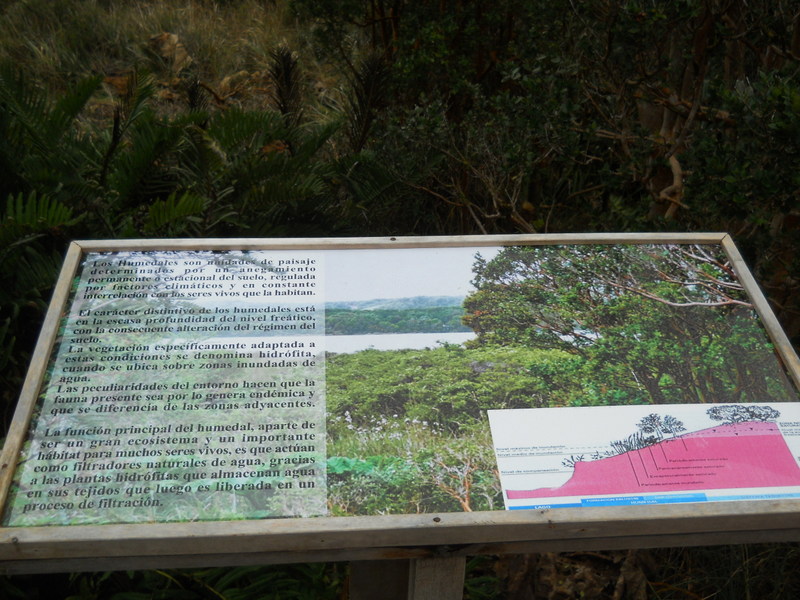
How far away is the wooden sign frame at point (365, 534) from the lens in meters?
1.63

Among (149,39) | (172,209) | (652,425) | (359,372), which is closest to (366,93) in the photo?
(172,209)

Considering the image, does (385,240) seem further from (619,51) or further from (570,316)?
(619,51)

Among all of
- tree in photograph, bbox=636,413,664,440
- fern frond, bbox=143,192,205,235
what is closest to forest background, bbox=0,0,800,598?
fern frond, bbox=143,192,205,235

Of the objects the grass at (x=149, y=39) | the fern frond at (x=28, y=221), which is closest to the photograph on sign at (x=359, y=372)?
the fern frond at (x=28, y=221)

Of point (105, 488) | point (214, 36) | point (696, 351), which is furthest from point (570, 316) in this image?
point (214, 36)

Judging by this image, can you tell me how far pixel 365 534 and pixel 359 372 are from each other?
0.44 meters

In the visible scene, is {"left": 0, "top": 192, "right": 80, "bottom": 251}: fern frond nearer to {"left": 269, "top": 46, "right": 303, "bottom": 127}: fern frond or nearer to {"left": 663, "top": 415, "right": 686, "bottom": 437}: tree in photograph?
{"left": 269, "top": 46, "right": 303, "bottom": 127}: fern frond

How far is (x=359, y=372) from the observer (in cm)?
199

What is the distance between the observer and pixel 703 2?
332 cm

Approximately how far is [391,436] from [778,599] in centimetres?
203

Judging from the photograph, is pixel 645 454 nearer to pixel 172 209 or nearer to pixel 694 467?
A: pixel 694 467

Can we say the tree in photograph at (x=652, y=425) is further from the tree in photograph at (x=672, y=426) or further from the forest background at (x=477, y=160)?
the forest background at (x=477, y=160)

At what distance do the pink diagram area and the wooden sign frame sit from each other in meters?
0.05

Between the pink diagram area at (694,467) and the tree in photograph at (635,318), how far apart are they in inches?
5.2
